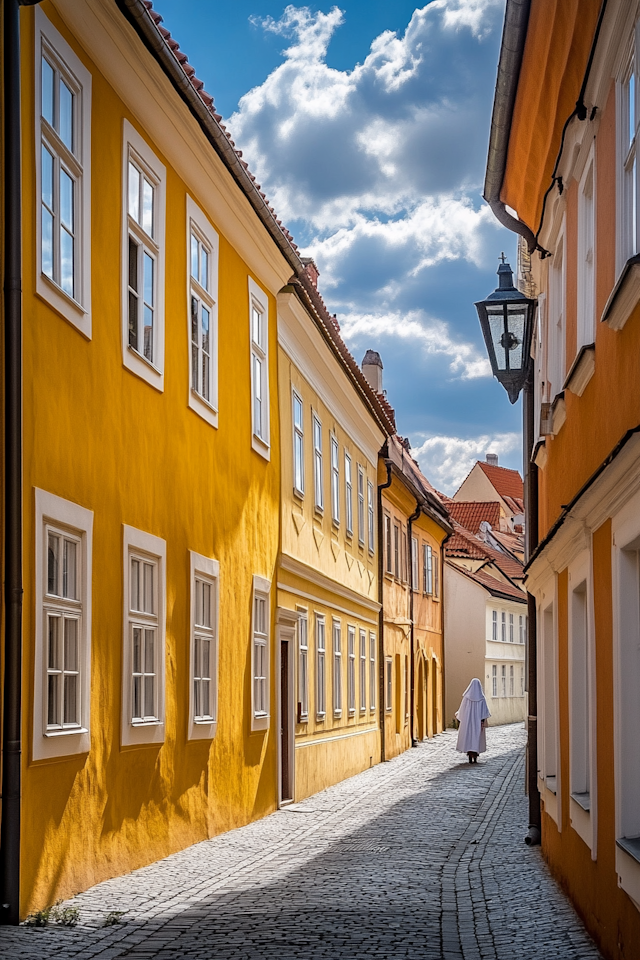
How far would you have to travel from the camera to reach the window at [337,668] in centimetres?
2326

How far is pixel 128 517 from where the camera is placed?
1104cm

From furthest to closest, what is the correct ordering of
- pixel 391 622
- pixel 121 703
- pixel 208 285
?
pixel 391 622, pixel 208 285, pixel 121 703

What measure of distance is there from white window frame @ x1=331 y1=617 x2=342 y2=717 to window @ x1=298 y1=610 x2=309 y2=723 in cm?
276

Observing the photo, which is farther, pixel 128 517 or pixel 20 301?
pixel 128 517

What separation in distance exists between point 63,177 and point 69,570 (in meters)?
2.87

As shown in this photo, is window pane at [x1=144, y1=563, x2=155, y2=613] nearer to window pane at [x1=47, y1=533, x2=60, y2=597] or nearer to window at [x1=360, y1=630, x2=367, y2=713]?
window pane at [x1=47, y1=533, x2=60, y2=597]

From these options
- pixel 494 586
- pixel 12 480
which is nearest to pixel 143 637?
pixel 12 480

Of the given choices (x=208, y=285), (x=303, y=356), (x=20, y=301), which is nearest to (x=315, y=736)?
(x=303, y=356)

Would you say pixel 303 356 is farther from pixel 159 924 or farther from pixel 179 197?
pixel 159 924

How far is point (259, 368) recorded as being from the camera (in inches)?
671

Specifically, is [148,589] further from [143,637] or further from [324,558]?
[324,558]

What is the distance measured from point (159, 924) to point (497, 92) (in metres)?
7.45

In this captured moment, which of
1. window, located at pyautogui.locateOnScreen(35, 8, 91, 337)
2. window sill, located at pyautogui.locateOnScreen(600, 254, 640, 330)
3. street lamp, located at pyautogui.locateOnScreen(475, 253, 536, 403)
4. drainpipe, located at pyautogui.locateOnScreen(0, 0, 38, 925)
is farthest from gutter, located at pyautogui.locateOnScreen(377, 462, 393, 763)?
window sill, located at pyautogui.locateOnScreen(600, 254, 640, 330)

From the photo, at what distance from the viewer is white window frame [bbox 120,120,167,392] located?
36.4ft
